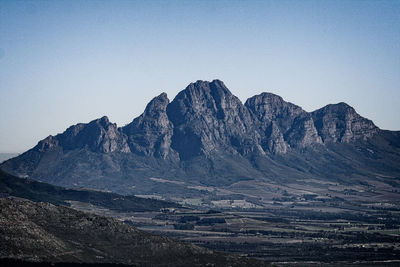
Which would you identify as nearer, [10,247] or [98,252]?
[10,247]

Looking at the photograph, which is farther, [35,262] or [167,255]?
[167,255]

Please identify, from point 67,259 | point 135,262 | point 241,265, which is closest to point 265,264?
point 241,265

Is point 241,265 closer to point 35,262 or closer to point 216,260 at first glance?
point 216,260

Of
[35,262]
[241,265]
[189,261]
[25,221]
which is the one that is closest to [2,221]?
[25,221]

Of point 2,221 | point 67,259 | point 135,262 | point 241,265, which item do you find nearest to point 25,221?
point 2,221

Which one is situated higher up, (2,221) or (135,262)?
(2,221)

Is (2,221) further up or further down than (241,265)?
further up

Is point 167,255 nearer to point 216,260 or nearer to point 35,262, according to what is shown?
point 216,260

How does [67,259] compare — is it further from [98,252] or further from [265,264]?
[265,264]
